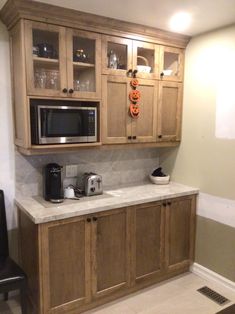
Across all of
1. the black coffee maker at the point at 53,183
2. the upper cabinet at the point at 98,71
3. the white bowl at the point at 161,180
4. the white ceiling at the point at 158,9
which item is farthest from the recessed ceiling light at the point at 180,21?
the black coffee maker at the point at 53,183

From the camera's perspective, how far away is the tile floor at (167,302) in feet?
7.95

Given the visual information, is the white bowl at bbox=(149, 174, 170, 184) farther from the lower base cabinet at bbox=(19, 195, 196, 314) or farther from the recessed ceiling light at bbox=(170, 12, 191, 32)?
the recessed ceiling light at bbox=(170, 12, 191, 32)

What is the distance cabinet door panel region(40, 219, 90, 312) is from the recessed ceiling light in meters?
1.82

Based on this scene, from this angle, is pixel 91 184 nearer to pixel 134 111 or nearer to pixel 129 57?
pixel 134 111

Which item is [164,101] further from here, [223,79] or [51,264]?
[51,264]

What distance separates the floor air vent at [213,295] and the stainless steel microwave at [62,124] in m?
1.74

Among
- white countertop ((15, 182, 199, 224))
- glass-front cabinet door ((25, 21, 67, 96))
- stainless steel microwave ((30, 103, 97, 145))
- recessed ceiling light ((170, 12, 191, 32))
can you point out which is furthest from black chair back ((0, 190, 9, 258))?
recessed ceiling light ((170, 12, 191, 32))

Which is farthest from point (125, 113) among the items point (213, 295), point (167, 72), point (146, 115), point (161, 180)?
point (213, 295)

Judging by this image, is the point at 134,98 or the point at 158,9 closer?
the point at 158,9

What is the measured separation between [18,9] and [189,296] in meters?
2.75

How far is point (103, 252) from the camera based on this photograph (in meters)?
2.43

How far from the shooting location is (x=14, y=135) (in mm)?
2494

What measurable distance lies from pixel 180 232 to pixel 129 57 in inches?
70.1

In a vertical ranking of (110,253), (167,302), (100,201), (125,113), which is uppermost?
(125,113)
